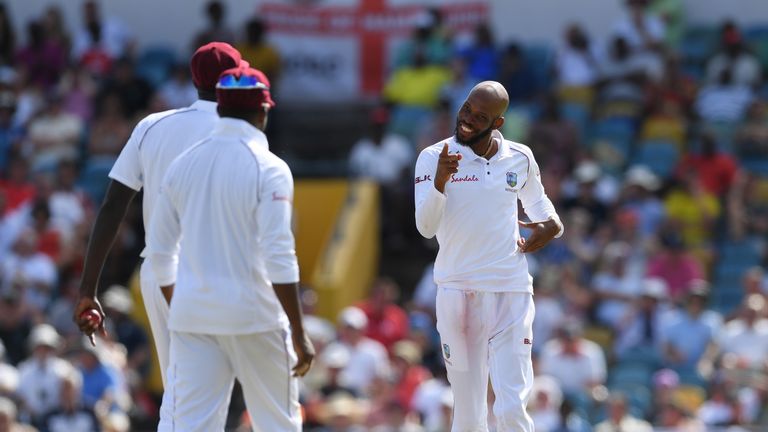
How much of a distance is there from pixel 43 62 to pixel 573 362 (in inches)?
327

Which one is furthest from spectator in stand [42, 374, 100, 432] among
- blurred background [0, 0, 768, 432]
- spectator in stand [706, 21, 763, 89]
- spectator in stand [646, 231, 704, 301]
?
spectator in stand [706, 21, 763, 89]

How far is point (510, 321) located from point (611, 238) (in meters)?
7.98

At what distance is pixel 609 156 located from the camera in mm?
16516

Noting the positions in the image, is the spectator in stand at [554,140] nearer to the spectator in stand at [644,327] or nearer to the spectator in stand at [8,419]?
the spectator in stand at [644,327]

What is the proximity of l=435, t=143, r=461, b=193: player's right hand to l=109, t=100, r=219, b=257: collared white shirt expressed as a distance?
44.9 inches

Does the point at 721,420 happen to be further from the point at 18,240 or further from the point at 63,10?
the point at 63,10

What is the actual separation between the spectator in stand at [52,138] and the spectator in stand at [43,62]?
1.10 meters

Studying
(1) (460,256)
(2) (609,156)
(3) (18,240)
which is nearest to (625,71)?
(2) (609,156)

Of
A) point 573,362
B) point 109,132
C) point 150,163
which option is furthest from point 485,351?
point 109,132

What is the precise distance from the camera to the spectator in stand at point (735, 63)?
1712cm

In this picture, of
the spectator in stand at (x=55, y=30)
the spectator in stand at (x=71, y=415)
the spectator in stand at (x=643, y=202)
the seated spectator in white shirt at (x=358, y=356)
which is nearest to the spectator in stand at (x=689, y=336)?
the spectator in stand at (x=643, y=202)

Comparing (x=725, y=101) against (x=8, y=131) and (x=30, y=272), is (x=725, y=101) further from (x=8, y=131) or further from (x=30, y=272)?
(x=8, y=131)

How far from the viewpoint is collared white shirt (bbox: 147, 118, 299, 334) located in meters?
6.85

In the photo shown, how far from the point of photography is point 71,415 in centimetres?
1283
